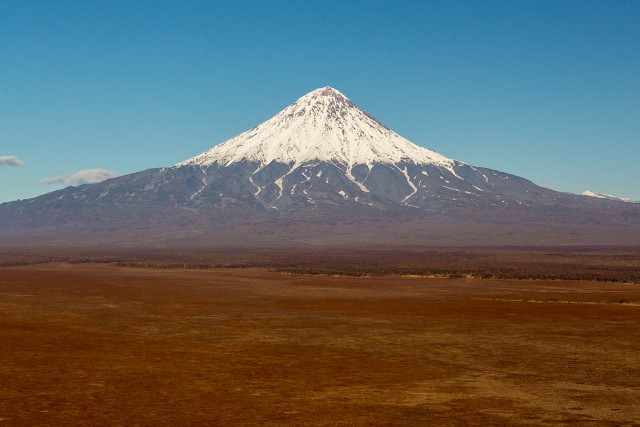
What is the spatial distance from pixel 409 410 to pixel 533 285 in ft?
170

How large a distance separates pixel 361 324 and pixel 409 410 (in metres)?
19.5

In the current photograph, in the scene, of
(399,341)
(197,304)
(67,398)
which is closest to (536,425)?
(67,398)

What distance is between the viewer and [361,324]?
129 feet

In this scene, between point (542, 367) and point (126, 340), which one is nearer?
point (542, 367)

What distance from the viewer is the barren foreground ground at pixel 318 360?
1973 cm

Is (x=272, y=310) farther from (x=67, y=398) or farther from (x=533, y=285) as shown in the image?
(x=533, y=285)

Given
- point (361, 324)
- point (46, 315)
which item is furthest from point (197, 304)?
point (361, 324)

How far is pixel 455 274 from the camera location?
277ft

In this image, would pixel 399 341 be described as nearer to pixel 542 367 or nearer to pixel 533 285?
pixel 542 367

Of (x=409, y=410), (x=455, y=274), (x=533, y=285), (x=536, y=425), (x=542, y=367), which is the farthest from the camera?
(x=455, y=274)

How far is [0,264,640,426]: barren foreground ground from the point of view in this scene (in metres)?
19.7

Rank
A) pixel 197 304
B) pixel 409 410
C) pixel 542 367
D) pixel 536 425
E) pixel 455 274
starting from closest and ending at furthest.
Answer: pixel 536 425 < pixel 409 410 < pixel 542 367 < pixel 197 304 < pixel 455 274

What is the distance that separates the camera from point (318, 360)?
2808 cm

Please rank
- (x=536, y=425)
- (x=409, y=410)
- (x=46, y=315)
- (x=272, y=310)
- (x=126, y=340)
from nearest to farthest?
(x=536, y=425) → (x=409, y=410) → (x=126, y=340) → (x=46, y=315) → (x=272, y=310)
